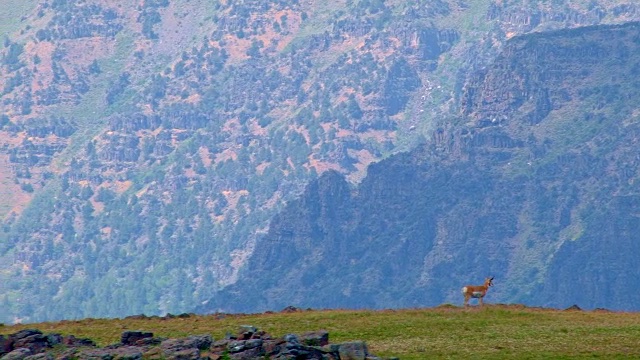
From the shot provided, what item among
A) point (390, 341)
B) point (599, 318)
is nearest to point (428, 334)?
point (390, 341)

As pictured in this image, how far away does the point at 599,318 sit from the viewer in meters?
131

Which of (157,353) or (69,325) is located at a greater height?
(69,325)

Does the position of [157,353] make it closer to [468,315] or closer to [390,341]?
[390,341]

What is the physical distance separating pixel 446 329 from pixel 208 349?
17.6 m

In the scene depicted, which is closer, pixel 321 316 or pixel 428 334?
pixel 428 334

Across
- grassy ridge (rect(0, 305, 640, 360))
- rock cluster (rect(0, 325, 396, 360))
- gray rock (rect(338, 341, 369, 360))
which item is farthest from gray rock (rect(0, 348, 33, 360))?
gray rock (rect(338, 341, 369, 360))

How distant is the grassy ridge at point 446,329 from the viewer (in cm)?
11769

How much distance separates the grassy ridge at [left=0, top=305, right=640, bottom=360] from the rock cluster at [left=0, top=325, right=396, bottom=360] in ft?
16.9

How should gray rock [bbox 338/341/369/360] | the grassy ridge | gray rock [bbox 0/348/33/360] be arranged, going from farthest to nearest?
1. the grassy ridge
2. gray rock [bbox 0/348/33/360]
3. gray rock [bbox 338/341/369/360]

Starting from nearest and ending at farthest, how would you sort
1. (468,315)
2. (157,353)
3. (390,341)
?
(157,353)
(390,341)
(468,315)

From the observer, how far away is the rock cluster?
11000cm

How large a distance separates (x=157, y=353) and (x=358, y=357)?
394 inches

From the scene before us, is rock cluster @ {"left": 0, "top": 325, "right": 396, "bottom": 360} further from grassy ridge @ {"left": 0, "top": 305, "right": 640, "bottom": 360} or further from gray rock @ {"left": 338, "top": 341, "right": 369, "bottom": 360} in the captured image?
grassy ridge @ {"left": 0, "top": 305, "right": 640, "bottom": 360}

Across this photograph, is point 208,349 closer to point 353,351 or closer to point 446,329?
point 353,351
